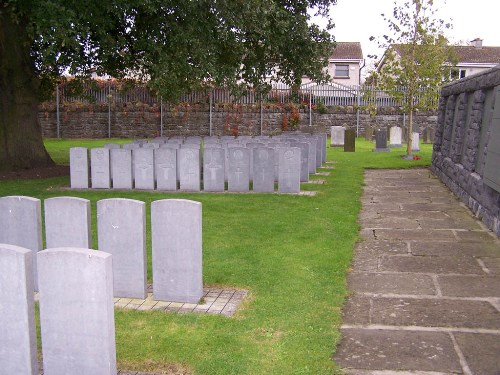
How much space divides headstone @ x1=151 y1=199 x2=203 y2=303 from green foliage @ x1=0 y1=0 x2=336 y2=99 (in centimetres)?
718

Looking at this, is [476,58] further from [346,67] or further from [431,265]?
[431,265]

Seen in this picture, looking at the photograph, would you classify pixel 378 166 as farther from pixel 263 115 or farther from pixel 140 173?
pixel 263 115

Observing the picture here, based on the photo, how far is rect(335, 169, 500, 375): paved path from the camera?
4.32m

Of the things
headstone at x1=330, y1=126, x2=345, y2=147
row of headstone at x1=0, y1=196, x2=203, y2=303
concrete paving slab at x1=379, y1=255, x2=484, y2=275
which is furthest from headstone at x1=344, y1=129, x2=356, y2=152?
row of headstone at x1=0, y1=196, x2=203, y2=303

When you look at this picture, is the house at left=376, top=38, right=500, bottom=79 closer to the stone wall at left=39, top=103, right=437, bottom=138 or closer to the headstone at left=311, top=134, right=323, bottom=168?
the stone wall at left=39, top=103, right=437, bottom=138

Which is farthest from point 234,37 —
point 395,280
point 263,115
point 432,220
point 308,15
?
point 263,115

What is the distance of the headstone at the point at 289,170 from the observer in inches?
494

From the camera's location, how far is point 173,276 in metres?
5.59

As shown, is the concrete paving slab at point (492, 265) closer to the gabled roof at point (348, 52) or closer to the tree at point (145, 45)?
the tree at point (145, 45)

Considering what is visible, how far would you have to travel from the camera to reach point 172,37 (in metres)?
13.7

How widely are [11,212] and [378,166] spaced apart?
14720 mm

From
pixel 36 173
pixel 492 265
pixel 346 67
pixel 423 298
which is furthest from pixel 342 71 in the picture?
pixel 423 298

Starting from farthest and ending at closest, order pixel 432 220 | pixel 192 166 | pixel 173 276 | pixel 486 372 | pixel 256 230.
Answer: pixel 192 166
pixel 432 220
pixel 256 230
pixel 173 276
pixel 486 372

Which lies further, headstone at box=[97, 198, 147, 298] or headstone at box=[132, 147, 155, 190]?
headstone at box=[132, 147, 155, 190]
